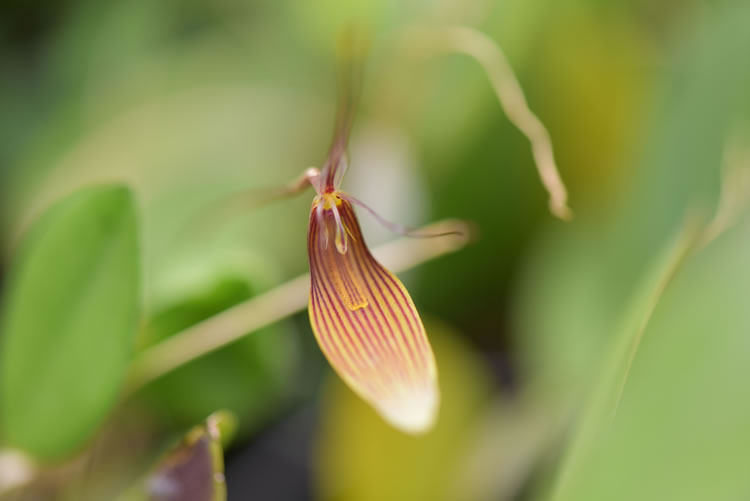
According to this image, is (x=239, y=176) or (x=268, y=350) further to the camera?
(x=239, y=176)

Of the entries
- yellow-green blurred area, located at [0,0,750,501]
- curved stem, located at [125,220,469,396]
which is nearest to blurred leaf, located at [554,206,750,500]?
yellow-green blurred area, located at [0,0,750,501]

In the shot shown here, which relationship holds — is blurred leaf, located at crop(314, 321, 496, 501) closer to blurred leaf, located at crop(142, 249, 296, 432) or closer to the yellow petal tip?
blurred leaf, located at crop(142, 249, 296, 432)

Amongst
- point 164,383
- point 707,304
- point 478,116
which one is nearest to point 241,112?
point 478,116

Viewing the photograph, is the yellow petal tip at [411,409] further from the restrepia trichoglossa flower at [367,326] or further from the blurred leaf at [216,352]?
the blurred leaf at [216,352]

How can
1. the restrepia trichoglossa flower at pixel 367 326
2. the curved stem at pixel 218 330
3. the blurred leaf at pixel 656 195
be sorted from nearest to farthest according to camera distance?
the restrepia trichoglossa flower at pixel 367 326
the curved stem at pixel 218 330
the blurred leaf at pixel 656 195

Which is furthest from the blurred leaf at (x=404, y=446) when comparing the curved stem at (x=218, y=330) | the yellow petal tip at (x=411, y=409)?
the yellow petal tip at (x=411, y=409)

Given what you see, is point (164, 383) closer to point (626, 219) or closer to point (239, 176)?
point (239, 176)
